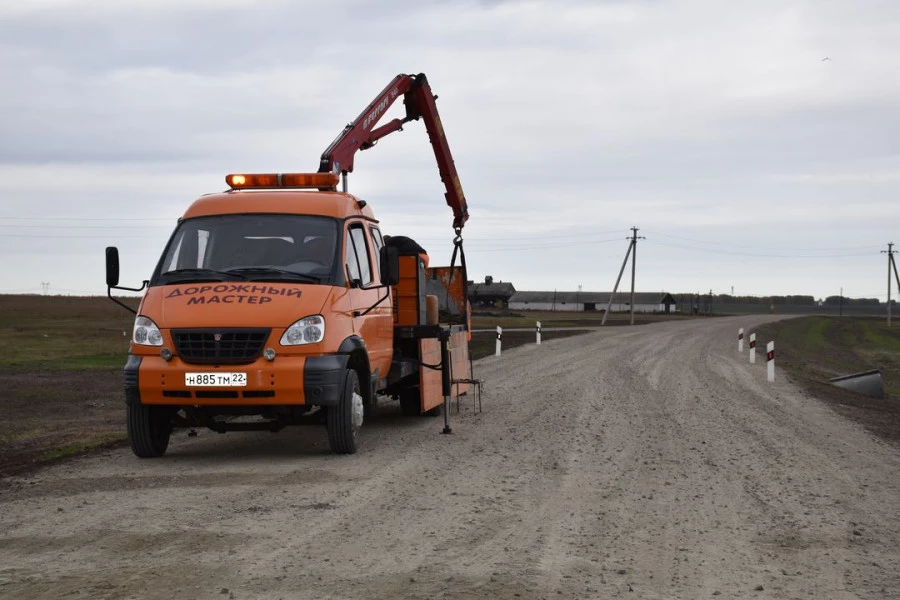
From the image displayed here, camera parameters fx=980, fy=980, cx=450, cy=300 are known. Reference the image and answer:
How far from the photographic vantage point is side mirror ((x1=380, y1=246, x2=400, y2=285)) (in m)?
10.3

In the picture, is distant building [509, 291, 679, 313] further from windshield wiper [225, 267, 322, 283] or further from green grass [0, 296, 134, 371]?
windshield wiper [225, 267, 322, 283]

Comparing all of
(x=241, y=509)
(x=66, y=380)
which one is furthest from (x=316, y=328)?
(x=66, y=380)

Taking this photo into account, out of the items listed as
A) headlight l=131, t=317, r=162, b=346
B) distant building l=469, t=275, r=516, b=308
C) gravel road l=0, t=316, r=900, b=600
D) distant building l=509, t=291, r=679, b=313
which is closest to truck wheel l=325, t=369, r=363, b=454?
gravel road l=0, t=316, r=900, b=600

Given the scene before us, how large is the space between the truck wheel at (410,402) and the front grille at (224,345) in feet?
14.5

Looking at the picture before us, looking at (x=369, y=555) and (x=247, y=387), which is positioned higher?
(x=247, y=387)

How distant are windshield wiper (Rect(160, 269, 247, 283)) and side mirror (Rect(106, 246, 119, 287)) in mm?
494

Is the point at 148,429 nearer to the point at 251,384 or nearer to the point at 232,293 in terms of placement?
the point at 251,384

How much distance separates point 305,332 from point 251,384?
2.25 feet

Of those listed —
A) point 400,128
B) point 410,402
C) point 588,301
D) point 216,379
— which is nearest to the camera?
point 216,379

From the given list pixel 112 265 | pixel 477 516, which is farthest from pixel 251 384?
pixel 477 516

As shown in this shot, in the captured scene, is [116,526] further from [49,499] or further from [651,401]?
[651,401]

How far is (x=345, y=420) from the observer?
949 centimetres

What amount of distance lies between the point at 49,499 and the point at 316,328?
276cm

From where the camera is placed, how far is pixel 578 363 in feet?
80.2
